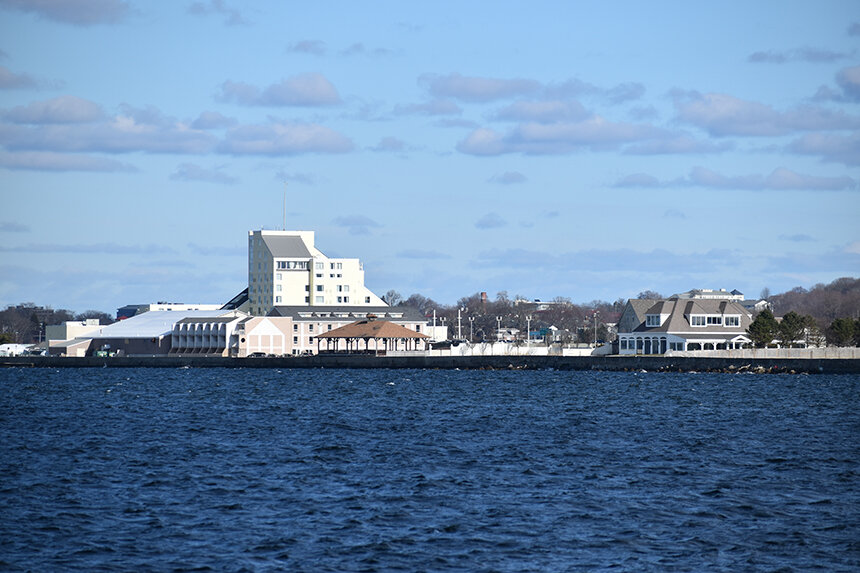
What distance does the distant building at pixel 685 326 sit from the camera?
128 metres

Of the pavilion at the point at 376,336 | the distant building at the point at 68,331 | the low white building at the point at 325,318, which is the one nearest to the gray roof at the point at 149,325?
the distant building at the point at 68,331

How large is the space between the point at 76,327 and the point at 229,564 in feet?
531

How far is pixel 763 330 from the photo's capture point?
122812 millimetres

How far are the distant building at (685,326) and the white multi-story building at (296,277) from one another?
50950 millimetres

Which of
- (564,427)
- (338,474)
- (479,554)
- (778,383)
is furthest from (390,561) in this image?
(778,383)

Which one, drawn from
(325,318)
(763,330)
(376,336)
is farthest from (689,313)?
(325,318)

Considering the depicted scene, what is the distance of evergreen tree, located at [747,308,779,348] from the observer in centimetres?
12288

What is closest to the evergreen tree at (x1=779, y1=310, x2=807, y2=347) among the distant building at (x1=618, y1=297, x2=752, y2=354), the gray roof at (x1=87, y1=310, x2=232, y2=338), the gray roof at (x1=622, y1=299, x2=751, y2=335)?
the distant building at (x1=618, y1=297, x2=752, y2=354)

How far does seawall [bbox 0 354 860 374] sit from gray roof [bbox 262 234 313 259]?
→ 3196cm

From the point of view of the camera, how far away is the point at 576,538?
23.4 meters

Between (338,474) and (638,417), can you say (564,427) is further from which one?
(338,474)

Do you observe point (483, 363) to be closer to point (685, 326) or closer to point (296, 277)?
point (685, 326)

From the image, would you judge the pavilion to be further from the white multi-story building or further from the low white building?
the white multi-story building

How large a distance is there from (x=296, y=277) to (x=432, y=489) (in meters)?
146
